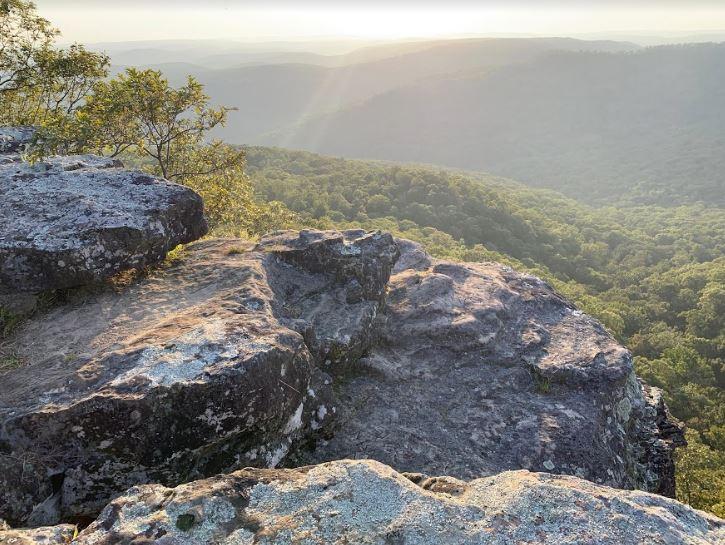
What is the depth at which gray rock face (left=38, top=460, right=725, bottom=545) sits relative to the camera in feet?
→ 17.5

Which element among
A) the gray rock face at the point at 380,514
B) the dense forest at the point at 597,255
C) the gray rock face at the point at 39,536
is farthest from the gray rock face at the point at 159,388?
the dense forest at the point at 597,255

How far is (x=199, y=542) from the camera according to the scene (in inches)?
206

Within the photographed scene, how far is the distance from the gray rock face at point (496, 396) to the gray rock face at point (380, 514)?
2.84 meters

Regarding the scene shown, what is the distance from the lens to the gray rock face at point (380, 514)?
210 inches

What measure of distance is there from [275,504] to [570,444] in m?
6.50

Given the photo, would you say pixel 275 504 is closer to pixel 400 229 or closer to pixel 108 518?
pixel 108 518

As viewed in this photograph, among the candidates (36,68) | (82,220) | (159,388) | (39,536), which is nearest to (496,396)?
(159,388)

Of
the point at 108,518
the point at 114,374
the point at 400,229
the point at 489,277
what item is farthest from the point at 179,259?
the point at 400,229

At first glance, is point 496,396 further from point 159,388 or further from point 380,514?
point 159,388

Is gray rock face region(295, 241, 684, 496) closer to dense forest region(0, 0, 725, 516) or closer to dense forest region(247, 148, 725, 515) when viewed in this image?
dense forest region(0, 0, 725, 516)

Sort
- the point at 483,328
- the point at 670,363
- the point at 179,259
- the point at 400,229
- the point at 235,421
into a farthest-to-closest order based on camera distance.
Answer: the point at 400,229
the point at 670,363
the point at 483,328
the point at 179,259
the point at 235,421

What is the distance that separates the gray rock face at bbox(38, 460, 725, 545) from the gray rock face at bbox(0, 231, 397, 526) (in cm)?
114

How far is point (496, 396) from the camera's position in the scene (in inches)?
421

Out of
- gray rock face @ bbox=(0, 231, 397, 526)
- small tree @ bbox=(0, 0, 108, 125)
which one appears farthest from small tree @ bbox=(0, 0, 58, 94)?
gray rock face @ bbox=(0, 231, 397, 526)
